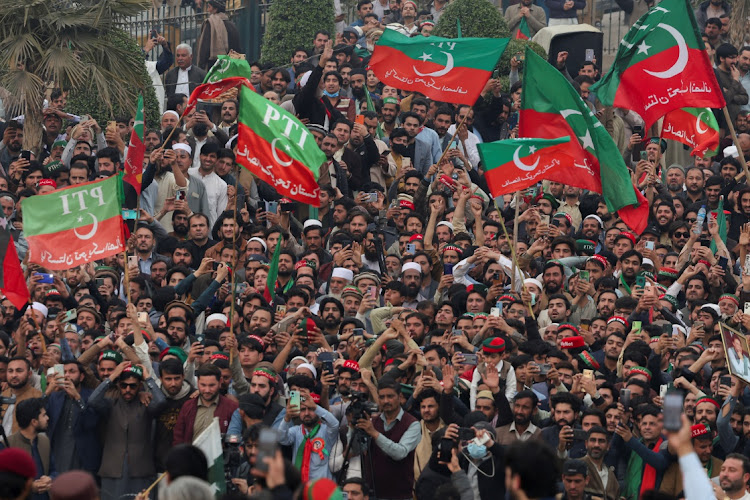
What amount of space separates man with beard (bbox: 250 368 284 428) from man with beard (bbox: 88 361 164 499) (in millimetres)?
821

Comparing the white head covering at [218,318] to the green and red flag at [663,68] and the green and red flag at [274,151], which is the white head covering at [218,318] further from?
the green and red flag at [663,68]

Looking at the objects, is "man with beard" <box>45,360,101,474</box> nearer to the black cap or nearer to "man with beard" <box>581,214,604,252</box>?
the black cap

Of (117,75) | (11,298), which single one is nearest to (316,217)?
(117,75)

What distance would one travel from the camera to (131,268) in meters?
18.9

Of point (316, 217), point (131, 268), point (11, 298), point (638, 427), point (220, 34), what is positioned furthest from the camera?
point (220, 34)

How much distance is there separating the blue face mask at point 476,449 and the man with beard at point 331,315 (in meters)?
3.65

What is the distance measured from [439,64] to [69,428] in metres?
6.39

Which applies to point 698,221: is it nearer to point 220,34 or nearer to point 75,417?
point 75,417

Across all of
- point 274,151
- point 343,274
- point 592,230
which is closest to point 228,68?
point 343,274

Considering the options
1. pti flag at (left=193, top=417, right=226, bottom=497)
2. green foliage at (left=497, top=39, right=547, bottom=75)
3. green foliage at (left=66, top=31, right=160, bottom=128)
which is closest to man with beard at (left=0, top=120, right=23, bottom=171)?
green foliage at (left=66, top=31, right=160, bottom=128)

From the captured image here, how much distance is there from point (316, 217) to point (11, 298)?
5.66 m

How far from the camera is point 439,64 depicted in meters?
19.4

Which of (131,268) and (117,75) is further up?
(117,75)

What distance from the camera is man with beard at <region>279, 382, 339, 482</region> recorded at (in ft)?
48.1
